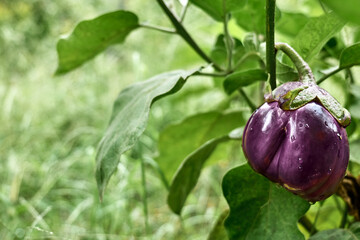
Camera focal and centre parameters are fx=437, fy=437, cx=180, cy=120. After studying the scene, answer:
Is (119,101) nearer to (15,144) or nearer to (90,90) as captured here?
(15,144)

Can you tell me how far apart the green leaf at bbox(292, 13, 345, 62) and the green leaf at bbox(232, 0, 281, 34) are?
126 millimetres

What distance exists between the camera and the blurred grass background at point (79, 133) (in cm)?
117

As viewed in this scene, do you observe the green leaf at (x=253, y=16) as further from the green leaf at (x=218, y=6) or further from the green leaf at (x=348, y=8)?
the green leaf at (x=348, y=8)

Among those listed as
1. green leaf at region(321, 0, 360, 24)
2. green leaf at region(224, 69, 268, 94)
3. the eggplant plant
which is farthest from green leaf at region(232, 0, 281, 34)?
green leaf at region(321, 0, 360, 24)

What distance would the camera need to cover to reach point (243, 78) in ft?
1.71

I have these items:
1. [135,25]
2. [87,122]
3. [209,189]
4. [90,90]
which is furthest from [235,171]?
[90,90]

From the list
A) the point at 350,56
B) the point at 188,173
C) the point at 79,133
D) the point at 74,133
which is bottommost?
the point at 74,133

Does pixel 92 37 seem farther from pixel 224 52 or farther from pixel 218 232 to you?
pixel 218 232

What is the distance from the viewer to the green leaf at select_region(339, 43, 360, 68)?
474 mm

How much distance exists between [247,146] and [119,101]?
0.27 m

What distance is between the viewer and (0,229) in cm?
114

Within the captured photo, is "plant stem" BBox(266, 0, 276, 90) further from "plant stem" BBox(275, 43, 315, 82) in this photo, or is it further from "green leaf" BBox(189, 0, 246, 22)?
"green leaf" BBox(189, 0, 246, 22)

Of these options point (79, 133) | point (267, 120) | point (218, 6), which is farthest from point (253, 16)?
point (79, 133)

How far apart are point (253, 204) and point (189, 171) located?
0.16 m
